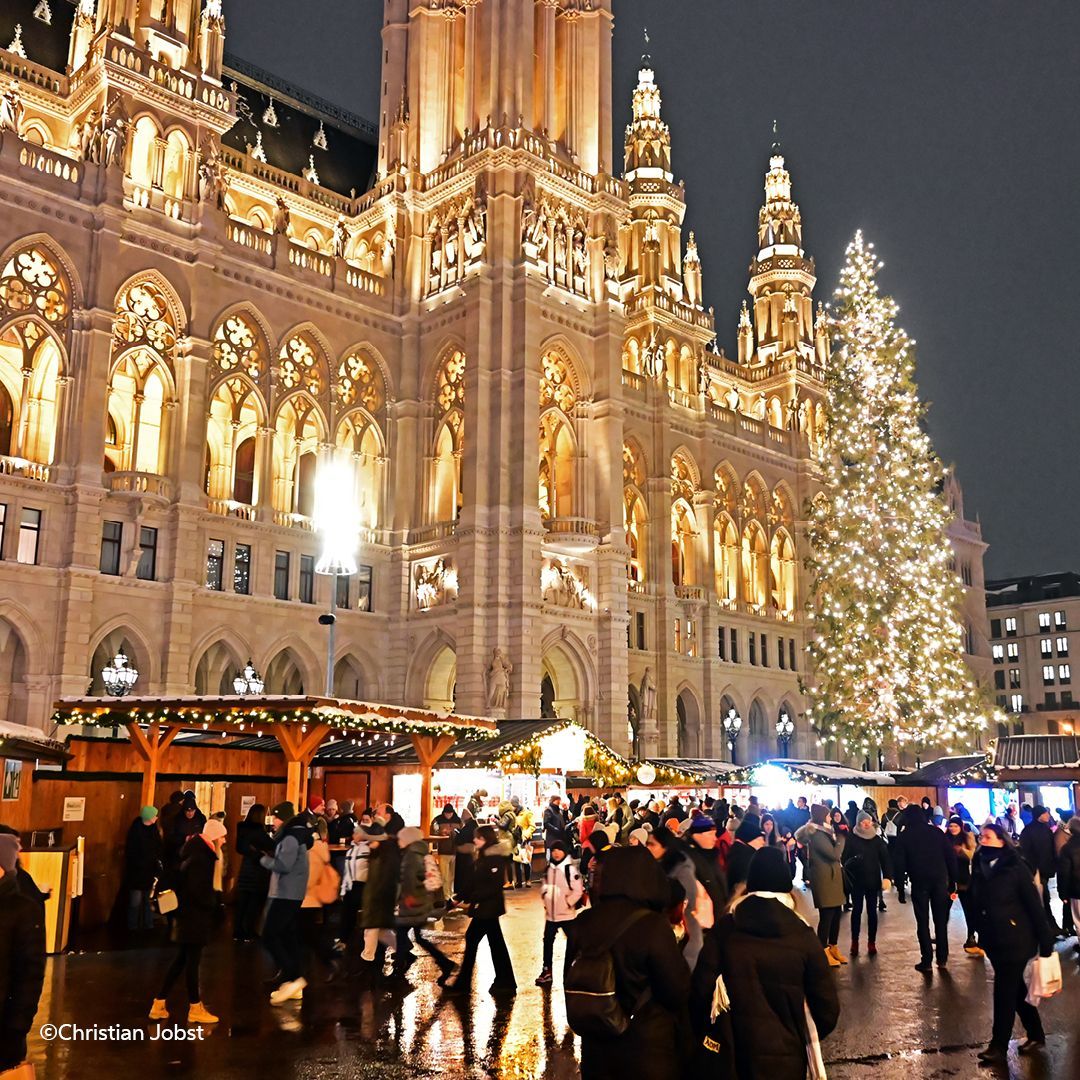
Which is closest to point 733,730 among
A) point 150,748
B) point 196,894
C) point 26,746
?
point 150,748

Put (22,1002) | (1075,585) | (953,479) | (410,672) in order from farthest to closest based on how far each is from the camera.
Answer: (1075,585), (953,479), (410,672), (22,1002)

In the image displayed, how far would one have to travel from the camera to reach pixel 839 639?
33719mm

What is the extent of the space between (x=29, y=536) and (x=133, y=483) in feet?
11.3

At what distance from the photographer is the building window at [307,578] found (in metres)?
39.4

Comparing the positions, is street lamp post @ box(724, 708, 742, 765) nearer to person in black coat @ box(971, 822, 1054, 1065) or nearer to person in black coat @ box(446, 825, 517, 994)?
person in black coat @ box(446, 825, 517, 994)

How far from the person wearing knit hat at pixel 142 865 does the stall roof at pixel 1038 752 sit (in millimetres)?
21265

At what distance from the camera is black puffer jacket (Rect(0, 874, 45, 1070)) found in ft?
18.4

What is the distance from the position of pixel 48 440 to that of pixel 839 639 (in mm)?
25308

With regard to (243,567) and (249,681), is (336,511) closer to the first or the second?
(243,567)

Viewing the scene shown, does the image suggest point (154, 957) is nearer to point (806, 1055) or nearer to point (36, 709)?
point (806, 1055)

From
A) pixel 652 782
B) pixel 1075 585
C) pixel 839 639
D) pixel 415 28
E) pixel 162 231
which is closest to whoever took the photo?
pixel 652 782

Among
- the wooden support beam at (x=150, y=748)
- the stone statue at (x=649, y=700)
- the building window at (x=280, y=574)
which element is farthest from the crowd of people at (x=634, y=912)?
the stone statue at (x=649, y=700)

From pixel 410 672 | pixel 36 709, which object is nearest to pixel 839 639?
pixel 410 672

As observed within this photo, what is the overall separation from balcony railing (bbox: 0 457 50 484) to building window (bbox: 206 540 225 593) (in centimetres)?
566
